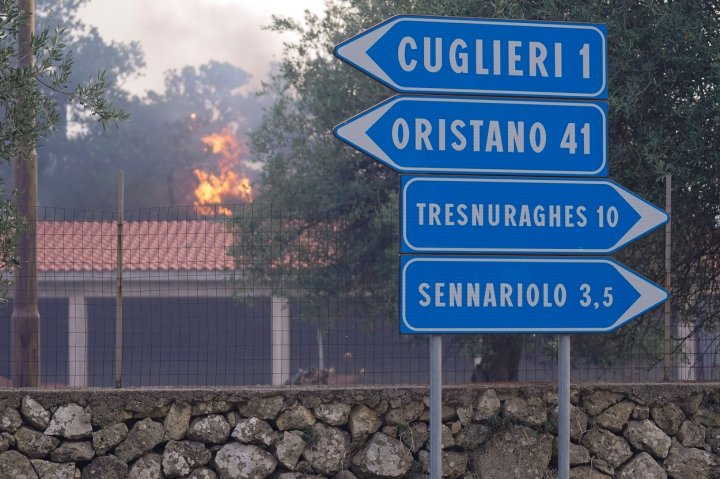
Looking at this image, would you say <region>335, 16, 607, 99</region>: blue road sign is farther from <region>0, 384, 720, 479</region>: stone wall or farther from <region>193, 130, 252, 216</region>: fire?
<region>193, 130, 252, 216</region>: fire

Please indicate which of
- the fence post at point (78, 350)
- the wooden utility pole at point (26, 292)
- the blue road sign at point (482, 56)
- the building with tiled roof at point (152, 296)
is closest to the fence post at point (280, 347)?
the building with tiled roof at point (152, 296)

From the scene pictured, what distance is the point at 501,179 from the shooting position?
6.19 metres

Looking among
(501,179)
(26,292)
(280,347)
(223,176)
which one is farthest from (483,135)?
(223,176)

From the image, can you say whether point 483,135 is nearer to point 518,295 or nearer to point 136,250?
point 518,295

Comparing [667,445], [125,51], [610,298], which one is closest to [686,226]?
[667,445]

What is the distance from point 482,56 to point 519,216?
3.32 ft

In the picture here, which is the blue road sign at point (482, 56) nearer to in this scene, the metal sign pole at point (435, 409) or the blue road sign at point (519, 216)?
the blue road sign at point (519, 216)

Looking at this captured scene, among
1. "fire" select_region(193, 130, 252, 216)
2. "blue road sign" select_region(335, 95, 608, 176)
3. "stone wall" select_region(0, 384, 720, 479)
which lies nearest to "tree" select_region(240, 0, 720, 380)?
"stone wall" select_region(0, 384, 720, 479)

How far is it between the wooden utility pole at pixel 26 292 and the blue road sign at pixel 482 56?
4966 mm

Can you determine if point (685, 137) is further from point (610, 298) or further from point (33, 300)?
point (33, 300)

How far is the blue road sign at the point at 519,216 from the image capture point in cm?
598

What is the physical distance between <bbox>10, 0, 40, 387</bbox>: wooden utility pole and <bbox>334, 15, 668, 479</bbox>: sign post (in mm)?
5005

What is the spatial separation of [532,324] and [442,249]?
0.73 meters

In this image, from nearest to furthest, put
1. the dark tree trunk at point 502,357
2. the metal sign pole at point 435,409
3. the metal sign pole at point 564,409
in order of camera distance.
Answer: the metal sign pole at point 435,409
the metal sign pole at point 564,409
the dark tree trunk at point 502,357
